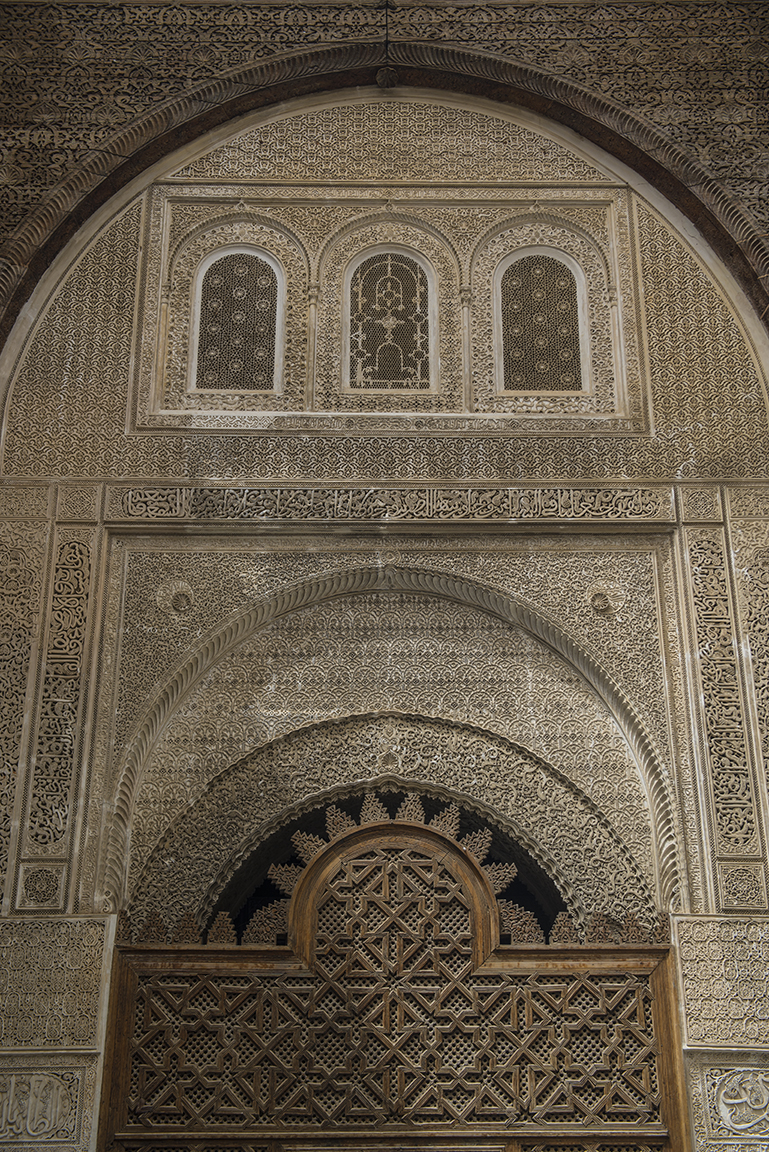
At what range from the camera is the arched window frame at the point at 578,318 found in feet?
18.6

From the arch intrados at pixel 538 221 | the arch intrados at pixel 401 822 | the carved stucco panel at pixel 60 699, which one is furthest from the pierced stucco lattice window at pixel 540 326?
the carved stucco panel at pixel 60 699

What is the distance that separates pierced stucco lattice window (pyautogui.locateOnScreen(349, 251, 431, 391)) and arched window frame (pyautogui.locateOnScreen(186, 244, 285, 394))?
29cm

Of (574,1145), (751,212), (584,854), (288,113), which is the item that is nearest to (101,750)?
(584,854)

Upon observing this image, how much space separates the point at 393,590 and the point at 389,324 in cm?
120

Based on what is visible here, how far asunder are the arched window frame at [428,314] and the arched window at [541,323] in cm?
27

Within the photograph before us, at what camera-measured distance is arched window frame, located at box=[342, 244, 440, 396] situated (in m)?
5.66

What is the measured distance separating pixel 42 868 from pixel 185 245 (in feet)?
8.89

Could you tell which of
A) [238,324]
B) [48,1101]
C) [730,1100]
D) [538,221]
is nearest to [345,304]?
[238,324]

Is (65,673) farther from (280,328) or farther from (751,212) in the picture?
(751,212)

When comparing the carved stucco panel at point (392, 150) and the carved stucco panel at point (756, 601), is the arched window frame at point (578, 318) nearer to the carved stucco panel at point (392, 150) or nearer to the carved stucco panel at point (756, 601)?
the carved stucco panel at point (392, 150)

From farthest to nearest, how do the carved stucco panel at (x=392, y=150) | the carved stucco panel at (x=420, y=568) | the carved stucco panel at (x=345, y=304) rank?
→ the carved stucco panel at (x=392, y=150) < the carved stucco panel at (x=345, y=304) < the carved stucco panel at (x=420, y=568)

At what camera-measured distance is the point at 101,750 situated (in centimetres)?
501

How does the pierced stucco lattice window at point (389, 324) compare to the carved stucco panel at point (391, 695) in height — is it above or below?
above

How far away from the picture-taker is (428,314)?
5.85 m
